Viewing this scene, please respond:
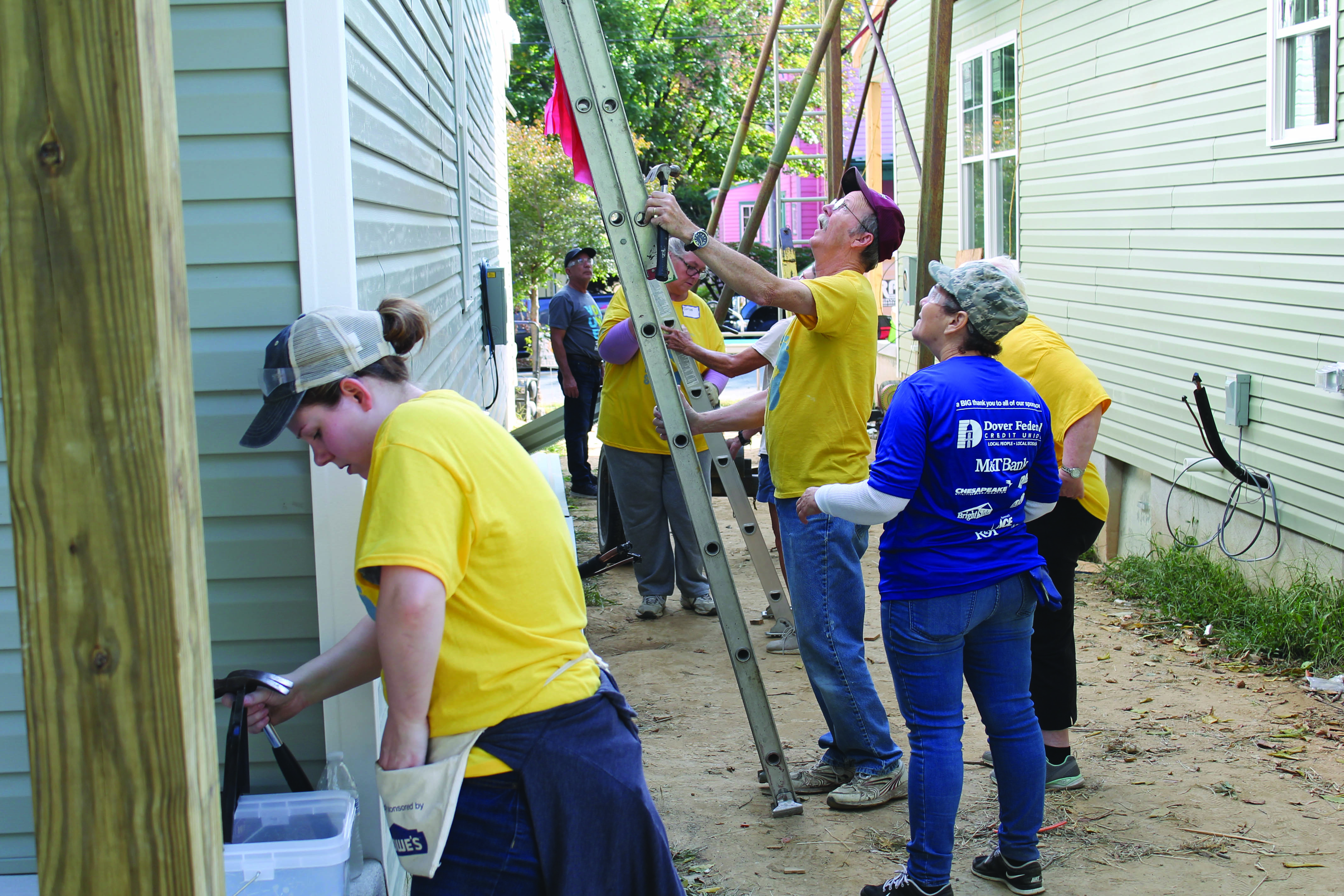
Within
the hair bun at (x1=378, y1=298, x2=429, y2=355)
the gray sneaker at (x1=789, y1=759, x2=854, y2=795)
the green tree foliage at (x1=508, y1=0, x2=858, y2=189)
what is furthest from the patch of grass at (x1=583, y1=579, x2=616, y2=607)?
the green tree foliage at (x1=508, y1=0, x2=858, y2=189)

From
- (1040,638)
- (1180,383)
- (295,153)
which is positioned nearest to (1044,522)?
(1040,638)

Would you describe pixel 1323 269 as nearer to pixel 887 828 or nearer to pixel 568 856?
pixel 887 828

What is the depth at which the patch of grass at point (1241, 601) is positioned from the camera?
17.1 ft

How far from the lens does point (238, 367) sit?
2568mm

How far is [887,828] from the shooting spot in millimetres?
3754

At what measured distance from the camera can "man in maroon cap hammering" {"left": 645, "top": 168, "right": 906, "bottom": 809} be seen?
3721 millimetres

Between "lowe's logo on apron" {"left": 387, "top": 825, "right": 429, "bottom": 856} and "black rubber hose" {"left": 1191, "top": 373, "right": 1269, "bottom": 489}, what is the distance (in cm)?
561

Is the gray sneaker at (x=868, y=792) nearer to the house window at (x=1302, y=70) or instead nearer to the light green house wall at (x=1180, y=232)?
the light green house wall at (x=1180, y=232)

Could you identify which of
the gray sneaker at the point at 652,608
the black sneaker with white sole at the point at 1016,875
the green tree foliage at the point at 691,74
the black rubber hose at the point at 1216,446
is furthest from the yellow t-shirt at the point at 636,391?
the green tree foliage at the point at 691,74

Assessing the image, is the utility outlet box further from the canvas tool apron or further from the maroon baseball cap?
the canvas tool apron

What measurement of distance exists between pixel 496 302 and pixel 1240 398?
4.67m

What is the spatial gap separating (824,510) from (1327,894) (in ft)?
6.32

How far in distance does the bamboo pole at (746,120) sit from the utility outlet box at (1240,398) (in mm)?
3200

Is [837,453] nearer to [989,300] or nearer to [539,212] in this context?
[989,300]
